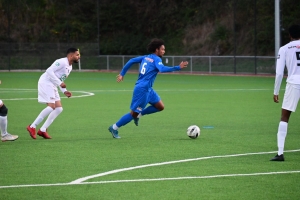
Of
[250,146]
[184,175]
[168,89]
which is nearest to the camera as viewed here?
[184,175]

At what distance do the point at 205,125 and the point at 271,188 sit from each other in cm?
813

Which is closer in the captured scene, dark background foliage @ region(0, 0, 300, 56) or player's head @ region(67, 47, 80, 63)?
player's head @ region(67, 47, 80, 63)

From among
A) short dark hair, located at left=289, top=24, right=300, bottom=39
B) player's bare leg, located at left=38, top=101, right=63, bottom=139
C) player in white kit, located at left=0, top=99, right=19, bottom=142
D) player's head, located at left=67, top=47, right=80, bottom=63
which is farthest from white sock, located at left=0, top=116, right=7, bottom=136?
short dark hair, located at left=289, top=24, right=300, bottom=39

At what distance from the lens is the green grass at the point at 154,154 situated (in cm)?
869

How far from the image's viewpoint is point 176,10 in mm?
60688

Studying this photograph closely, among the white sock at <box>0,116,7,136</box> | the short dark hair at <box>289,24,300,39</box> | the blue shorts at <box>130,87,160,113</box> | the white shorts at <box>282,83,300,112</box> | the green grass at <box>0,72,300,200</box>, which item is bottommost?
the green grass at <box>0,72,300,200</box>

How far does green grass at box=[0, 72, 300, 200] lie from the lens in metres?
8.69

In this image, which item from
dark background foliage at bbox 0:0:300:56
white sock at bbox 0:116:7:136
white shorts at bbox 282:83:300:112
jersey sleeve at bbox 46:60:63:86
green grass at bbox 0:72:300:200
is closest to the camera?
green grass at bbox 0:72:300:200

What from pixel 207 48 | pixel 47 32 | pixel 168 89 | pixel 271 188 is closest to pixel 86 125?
pixel 271 188

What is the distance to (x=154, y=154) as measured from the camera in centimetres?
1184

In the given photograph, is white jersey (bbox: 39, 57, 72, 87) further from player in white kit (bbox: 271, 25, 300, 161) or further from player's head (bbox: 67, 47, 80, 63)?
player in white kit (bbox: 271, 25, 300, 161)

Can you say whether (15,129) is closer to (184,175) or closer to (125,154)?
(125,154)

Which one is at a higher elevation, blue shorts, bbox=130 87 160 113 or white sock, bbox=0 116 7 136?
blue shorts, bbox=130 87 160 113

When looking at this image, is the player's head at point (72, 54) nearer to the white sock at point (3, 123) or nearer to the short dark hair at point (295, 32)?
the white sock at point (3, 123)
